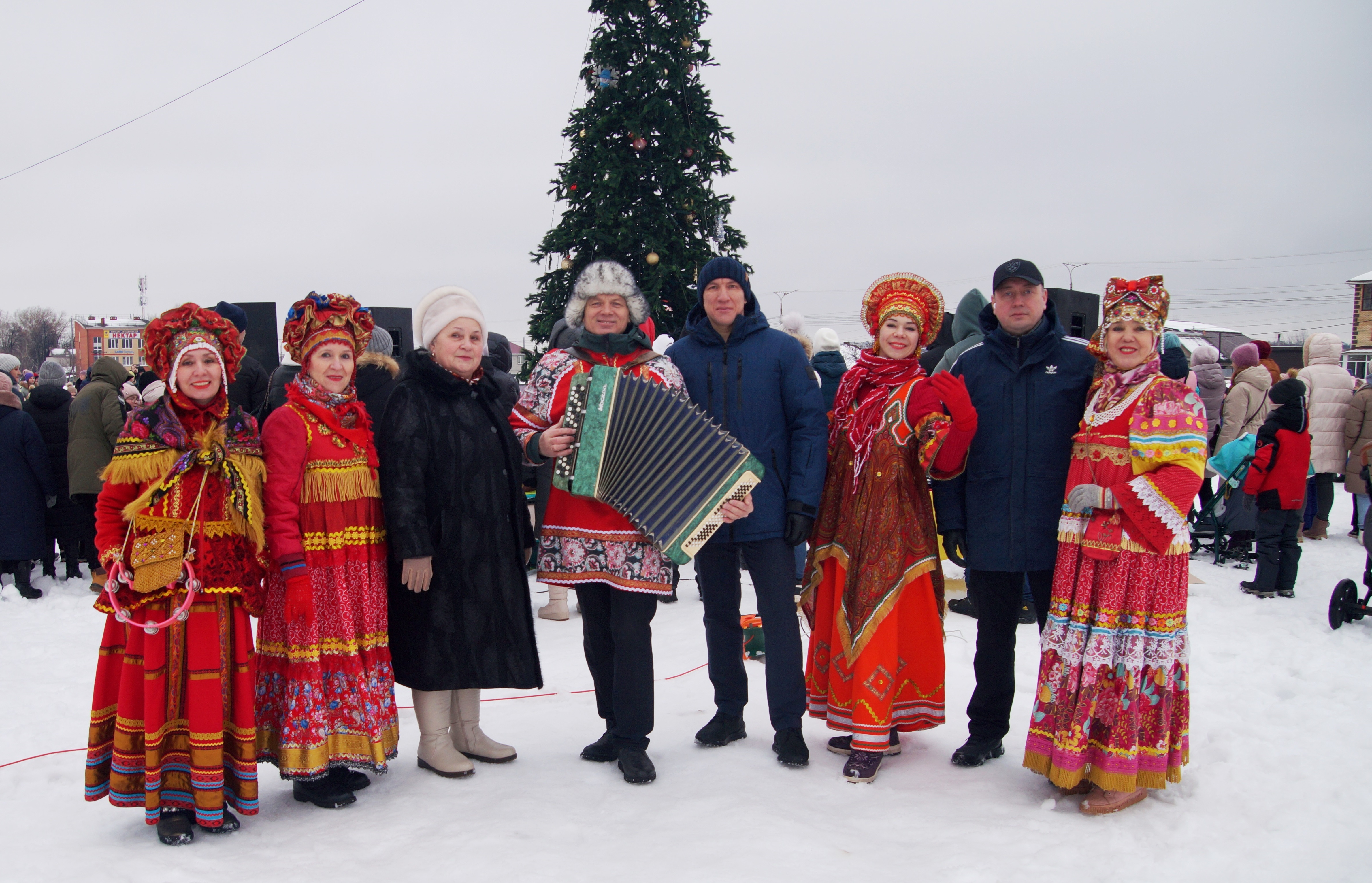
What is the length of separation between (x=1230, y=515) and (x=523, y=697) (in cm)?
714

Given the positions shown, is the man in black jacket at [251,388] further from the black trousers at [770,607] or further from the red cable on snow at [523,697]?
the black trousers at [770,607]

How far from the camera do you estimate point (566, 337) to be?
5762mm

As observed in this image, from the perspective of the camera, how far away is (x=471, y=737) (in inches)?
153

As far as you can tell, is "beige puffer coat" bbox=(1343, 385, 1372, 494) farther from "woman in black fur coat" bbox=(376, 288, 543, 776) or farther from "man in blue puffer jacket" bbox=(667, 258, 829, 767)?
"woman in black fur coat" bbox=(376, 288, 543, 776)

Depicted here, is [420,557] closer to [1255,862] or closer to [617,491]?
[617,491]

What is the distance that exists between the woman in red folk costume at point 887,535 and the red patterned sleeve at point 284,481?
2050 millimetres

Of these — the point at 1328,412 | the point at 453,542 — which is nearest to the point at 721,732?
the point at 453,542

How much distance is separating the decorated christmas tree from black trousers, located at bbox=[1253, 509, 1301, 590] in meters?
5.56

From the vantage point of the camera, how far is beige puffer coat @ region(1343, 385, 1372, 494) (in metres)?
8.80

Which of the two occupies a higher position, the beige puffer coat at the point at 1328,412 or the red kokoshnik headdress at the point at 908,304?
the red kokoshnik headdress at the point at 908,304

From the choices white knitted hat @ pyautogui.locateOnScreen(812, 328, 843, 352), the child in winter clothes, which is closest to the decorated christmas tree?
white knitted hat @ pyautogui.locateOnScreen(812, 328, 843, 352)

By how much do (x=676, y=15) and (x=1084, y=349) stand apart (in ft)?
24.4

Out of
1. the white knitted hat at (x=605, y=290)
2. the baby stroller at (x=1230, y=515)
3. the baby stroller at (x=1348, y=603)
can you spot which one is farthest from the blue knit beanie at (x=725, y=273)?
the baby stroller at (x=1230, y=515)

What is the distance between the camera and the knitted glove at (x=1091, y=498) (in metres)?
3.29
